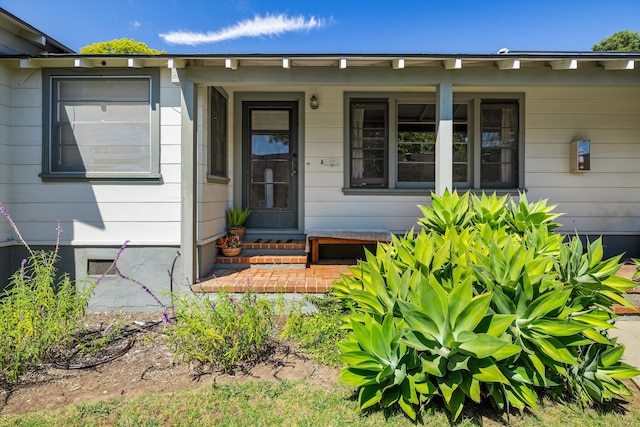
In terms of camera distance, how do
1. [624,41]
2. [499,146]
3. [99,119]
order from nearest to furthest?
1. [99,119]
2. [499,146]
3. [624,41]

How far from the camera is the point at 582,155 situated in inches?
A: 217

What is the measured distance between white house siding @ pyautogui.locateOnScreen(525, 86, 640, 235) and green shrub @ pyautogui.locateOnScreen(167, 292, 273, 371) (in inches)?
203

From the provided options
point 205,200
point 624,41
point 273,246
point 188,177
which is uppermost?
point 624,41

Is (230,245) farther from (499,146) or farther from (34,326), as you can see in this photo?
(499,146)

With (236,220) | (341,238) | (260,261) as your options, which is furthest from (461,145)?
(236,220)

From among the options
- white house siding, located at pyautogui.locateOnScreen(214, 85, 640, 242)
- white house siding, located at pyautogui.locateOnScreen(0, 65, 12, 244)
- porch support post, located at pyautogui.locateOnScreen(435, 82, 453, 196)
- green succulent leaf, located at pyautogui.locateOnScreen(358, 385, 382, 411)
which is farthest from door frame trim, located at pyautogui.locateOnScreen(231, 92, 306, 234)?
green succulent leaf, located at pyautogui.locateOnScreen(358, 385, 382, 411)

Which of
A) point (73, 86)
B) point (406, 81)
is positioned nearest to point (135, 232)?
point (73, 86)

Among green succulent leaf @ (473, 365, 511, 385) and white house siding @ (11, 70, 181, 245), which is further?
white house siding @ (11, 70, 181, 245)

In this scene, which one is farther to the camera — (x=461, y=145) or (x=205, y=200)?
(x=461, y=145)

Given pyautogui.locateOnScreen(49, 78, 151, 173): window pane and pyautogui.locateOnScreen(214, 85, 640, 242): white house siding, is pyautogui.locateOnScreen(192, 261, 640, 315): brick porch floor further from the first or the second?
pyautogui.locateOnScreen(49, 78, 151, 173): window pane

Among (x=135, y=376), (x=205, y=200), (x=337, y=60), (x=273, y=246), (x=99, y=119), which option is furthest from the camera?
(x=273, y=246)

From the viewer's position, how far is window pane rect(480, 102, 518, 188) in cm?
582

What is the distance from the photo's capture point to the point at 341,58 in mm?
4078

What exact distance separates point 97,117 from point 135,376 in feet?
10.6
